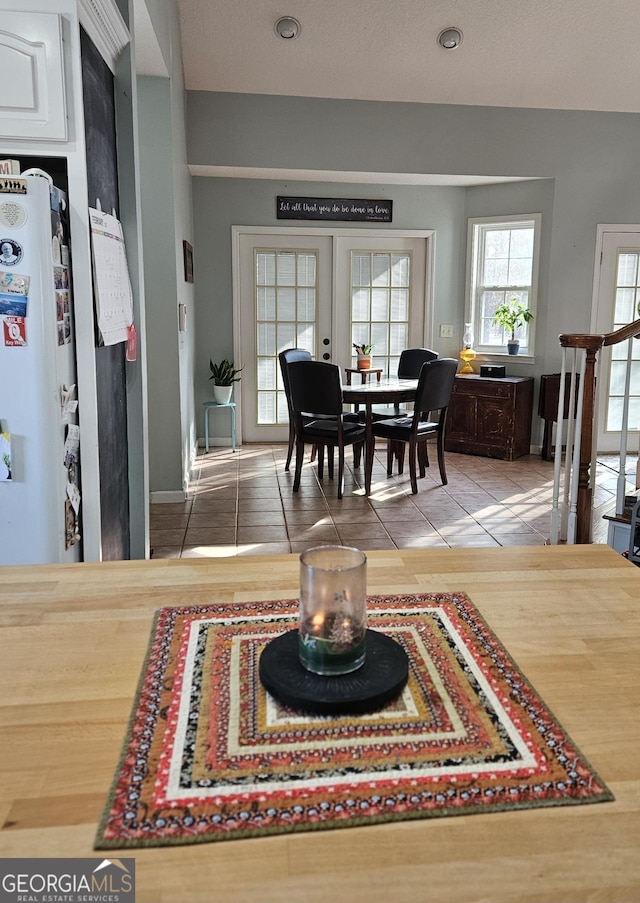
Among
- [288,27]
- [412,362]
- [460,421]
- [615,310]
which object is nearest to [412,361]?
[412,362]

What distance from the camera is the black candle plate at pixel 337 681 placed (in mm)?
929

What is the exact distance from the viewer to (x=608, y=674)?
3.41 feet

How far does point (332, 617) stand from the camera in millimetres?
978

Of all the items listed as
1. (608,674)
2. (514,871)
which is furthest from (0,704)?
(608,674)

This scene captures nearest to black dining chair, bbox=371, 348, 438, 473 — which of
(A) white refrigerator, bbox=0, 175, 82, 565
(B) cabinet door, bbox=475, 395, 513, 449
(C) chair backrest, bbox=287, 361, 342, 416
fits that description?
(B) cabinet door, bbox=475, 395, 513, 449

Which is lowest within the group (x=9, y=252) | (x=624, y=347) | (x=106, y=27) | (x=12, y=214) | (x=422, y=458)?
(x=422, y=458)

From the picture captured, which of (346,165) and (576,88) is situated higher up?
(576,88)

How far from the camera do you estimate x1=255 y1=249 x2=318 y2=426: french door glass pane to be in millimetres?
7066

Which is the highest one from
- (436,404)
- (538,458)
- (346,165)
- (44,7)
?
(346,165)

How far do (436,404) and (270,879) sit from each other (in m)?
4.97

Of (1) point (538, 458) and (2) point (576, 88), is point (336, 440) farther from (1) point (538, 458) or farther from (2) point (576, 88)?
(2) point (576, 88)

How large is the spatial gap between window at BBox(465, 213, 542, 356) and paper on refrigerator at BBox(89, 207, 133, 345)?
15.1ft

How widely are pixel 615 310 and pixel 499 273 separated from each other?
110 cm

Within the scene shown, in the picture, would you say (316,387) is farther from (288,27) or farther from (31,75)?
(31,75)
